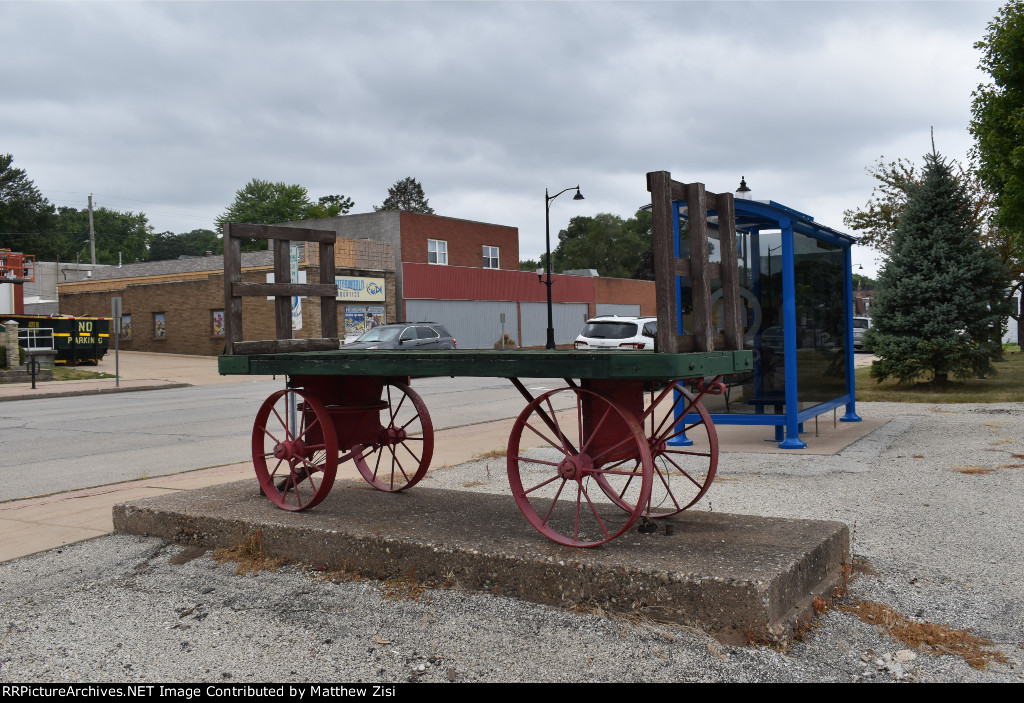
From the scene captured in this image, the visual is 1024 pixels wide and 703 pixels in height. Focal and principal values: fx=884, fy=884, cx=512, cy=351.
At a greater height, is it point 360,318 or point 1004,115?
point 1004,115

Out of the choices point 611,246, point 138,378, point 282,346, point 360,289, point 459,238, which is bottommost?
point 138,378

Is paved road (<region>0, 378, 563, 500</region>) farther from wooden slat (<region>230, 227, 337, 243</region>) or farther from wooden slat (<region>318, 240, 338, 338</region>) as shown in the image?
wooden slat (<region>230, 227, 337, 243</region>)

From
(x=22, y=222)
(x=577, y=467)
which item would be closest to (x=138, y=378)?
(x=577, y=467)

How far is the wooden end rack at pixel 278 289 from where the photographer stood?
19.8 ft

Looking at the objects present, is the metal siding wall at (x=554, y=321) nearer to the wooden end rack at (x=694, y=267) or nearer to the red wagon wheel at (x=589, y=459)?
the wooden end rack at (x=694, y=267)

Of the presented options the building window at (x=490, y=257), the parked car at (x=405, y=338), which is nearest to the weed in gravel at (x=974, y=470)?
the parked car at (x=405, y=338)

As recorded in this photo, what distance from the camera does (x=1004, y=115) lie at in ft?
62.7

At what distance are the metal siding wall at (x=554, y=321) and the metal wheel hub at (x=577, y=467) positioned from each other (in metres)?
43.5

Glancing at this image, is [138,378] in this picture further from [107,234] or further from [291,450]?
[107,234]

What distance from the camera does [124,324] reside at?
45656 millimetres

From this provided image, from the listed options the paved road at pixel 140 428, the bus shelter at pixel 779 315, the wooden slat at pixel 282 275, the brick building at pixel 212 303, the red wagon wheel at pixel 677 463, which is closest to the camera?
the red wagon wheel at pixel 677 463

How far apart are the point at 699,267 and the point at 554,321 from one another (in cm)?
4701

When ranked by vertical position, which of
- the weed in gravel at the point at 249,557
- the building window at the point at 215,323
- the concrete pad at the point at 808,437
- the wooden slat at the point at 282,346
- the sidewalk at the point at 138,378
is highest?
the building window at the point at 215,323
